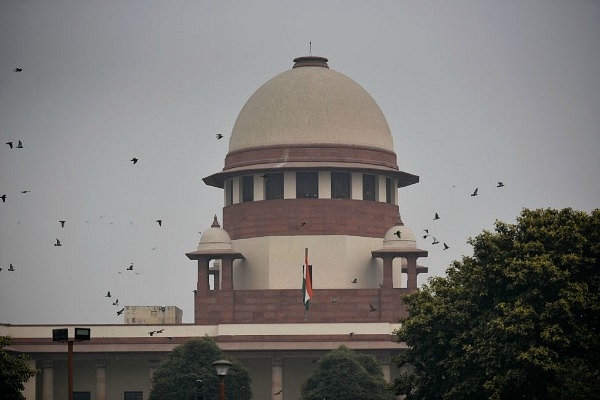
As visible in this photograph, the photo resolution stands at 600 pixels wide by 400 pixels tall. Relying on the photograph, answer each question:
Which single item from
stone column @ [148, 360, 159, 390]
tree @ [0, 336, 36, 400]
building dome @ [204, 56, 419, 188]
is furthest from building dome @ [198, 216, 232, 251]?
tree @ [0, 336, 36, 400]

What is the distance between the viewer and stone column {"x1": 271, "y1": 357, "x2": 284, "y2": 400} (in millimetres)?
136125

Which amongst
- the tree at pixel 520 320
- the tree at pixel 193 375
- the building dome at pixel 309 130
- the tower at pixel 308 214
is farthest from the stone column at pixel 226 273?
the tree at pixel 520 320

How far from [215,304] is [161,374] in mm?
12735

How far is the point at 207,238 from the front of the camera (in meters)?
142

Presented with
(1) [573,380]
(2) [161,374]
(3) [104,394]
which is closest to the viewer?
(1) [573,380]

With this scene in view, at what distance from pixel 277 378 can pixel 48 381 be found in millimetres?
13289

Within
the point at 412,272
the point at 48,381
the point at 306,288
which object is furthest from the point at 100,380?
the point at 412,272

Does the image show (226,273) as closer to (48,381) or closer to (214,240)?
(214,240)

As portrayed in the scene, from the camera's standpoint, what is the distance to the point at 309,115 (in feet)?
473

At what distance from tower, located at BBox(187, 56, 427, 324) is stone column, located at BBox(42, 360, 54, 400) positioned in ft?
29.9

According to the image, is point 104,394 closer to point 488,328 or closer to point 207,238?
point 207,238

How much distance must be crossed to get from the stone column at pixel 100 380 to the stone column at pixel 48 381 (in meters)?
2.64

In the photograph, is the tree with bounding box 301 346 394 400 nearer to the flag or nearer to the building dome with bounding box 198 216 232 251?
the flag

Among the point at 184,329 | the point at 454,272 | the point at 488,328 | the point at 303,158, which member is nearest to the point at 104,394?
the point at 184,329
